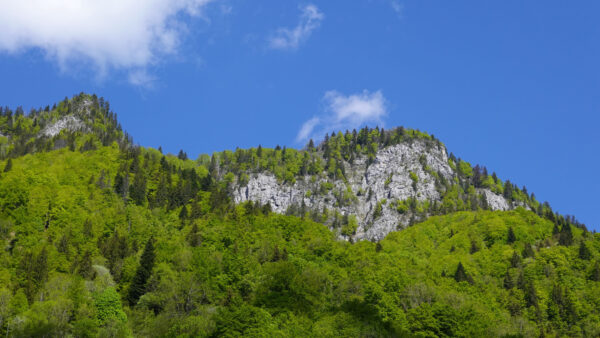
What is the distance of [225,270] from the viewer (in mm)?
88812

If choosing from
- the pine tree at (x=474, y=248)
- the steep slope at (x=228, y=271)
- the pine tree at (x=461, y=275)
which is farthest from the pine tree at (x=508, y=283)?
the pine tree at (x=474, y=248)

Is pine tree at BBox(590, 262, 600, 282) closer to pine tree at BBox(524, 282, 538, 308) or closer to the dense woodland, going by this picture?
the dense woodland

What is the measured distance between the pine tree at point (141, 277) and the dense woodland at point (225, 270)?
0.21 metres

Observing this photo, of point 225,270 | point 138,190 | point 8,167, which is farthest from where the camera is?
point 8,167

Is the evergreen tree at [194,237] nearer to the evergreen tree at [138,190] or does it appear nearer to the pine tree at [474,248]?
the evergreen tree at [138,190]

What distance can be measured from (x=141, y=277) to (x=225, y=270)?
44.4 ft

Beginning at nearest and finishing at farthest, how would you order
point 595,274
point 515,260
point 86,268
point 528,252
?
point 86,268
point 595,274
point 515,260
point 528,252

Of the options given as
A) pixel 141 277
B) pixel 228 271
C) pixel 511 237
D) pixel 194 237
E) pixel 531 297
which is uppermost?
pixel 511 237

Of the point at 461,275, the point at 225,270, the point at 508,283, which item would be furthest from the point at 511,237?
the point at 225,270

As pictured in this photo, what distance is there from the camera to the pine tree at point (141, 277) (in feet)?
289

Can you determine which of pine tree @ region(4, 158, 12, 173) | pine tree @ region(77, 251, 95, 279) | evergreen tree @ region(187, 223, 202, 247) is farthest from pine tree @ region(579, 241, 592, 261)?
pine tree @ region(4, 158, 12, 173)

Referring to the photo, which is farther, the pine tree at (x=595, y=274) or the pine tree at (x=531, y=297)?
the pine tree at (x=595, y=274)

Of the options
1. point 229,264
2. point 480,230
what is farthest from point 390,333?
point 480,230

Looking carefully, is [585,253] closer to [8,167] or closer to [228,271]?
[228,271]
